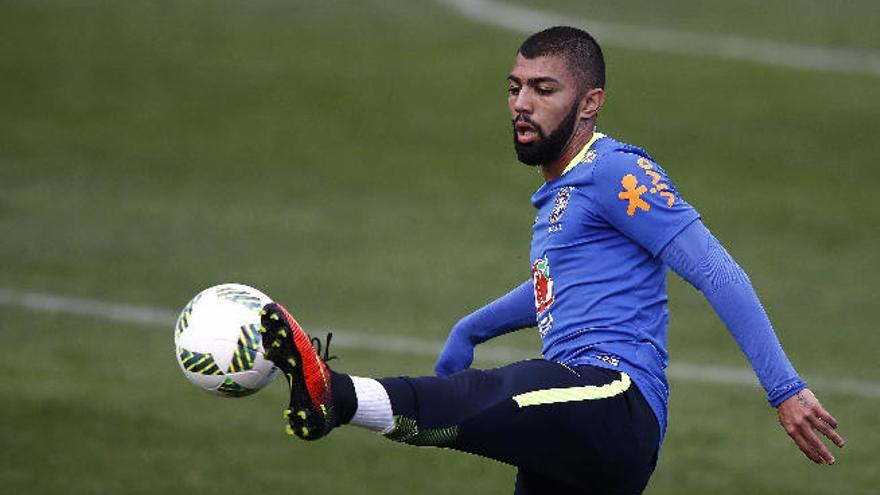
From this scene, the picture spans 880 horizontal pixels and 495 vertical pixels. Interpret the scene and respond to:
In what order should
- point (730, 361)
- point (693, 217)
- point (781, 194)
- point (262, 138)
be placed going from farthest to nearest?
point (262, 138)
point (781, 194)
point (730, 361)
point (693, 217)

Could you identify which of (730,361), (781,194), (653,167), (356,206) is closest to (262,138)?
(356,206)

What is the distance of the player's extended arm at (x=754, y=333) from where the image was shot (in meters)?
7.60

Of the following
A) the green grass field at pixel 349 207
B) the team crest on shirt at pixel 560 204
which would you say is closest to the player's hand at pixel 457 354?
the team crest on shirt at pixel 560 204

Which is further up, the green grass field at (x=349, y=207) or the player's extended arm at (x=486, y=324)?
the player's extended arm at (x=486, y=324)

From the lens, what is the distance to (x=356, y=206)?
1866cm

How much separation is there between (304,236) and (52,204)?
8.97 ft

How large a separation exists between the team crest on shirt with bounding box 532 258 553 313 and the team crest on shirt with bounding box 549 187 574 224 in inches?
7.9

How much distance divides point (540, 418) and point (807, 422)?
3.70 feet

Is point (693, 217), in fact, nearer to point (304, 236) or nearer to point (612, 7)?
point (304, 236)

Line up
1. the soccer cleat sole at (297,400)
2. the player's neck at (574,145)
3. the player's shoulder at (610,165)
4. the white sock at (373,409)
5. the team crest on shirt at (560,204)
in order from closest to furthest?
the soccer cleat sole at (297,400)
the white sock at (373,409)
the player's shoulder at (610,165)
the team crest on shirt at (560,204)
the player's neck at (574,145)

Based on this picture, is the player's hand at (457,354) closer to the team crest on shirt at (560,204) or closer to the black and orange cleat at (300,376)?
the team crest on shirt at (560,204)

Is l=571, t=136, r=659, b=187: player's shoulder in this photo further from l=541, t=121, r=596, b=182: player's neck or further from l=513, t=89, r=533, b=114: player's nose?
l=513, t=89, r=533, b=114: player's nose

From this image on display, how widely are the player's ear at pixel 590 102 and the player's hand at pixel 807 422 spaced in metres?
1.66

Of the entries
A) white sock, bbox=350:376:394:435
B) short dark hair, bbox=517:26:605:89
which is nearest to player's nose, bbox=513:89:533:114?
short dark hair, bbox=517:26:605:89
